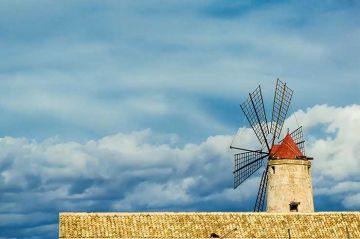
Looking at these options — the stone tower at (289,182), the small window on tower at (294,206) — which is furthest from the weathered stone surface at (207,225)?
the stone tower at (289,182)

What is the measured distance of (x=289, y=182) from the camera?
191 ft

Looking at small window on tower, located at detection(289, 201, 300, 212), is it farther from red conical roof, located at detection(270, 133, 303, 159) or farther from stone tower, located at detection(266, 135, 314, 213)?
red conical roof, located at detection(270, 133, 303, 159)

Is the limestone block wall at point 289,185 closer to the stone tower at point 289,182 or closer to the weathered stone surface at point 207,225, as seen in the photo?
the stone tower at point 289,182

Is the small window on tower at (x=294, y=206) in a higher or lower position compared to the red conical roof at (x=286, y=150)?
lower

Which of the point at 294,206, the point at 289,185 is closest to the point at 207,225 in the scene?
the point at 294,206

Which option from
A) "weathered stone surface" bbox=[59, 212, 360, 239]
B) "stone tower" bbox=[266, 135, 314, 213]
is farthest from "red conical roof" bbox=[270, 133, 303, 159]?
"weathered stone surface" bbox=[59, 212, 360, 239]

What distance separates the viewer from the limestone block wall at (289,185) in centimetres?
5803

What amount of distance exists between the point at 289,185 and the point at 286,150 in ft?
8.60

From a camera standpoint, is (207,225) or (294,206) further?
(294,206)

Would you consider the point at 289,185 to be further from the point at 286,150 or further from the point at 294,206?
the point at 286,150

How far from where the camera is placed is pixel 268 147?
6125 cm

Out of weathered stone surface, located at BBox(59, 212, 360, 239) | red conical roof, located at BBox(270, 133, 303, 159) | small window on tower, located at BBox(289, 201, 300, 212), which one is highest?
red conical roof, located at BBox(270, 133, 303, 159)

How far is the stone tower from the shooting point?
58.0 m

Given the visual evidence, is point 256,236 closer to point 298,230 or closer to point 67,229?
point 298,230
